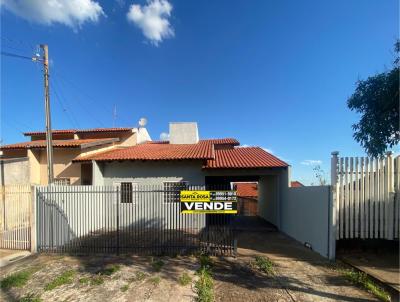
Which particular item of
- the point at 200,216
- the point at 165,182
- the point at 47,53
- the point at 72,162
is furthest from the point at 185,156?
the point at 47,53

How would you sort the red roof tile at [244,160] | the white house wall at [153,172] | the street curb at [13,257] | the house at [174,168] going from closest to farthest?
the street curb at [13,257]
the red roof tile at [244,160]
the house at [174,168]
the white house wall at [153,172]

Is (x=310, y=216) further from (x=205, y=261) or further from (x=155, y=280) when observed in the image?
(x=155, y=280)

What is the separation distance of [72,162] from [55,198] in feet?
15.3

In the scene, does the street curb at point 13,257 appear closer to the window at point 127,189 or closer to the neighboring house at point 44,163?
the neighboring house at point 44,163

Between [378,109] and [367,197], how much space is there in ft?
15.4

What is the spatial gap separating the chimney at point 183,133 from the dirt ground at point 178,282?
10.8m

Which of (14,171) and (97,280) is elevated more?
(14,171)

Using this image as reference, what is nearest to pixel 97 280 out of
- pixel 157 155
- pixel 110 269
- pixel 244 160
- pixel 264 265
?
pixel 110 269

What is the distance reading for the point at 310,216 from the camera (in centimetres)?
1014

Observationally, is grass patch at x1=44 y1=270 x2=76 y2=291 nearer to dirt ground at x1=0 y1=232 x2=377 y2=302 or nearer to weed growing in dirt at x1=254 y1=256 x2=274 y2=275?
dirt ground at x1=0 y1=232 x2=377 y2=302

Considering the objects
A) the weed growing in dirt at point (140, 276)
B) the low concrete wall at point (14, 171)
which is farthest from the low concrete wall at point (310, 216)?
the low concrete wall at point (14, 171)

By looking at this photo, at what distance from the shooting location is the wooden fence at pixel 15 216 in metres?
10.1

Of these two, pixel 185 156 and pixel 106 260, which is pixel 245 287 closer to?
pixel 106 260

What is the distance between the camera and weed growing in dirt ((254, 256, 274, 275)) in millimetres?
7534
